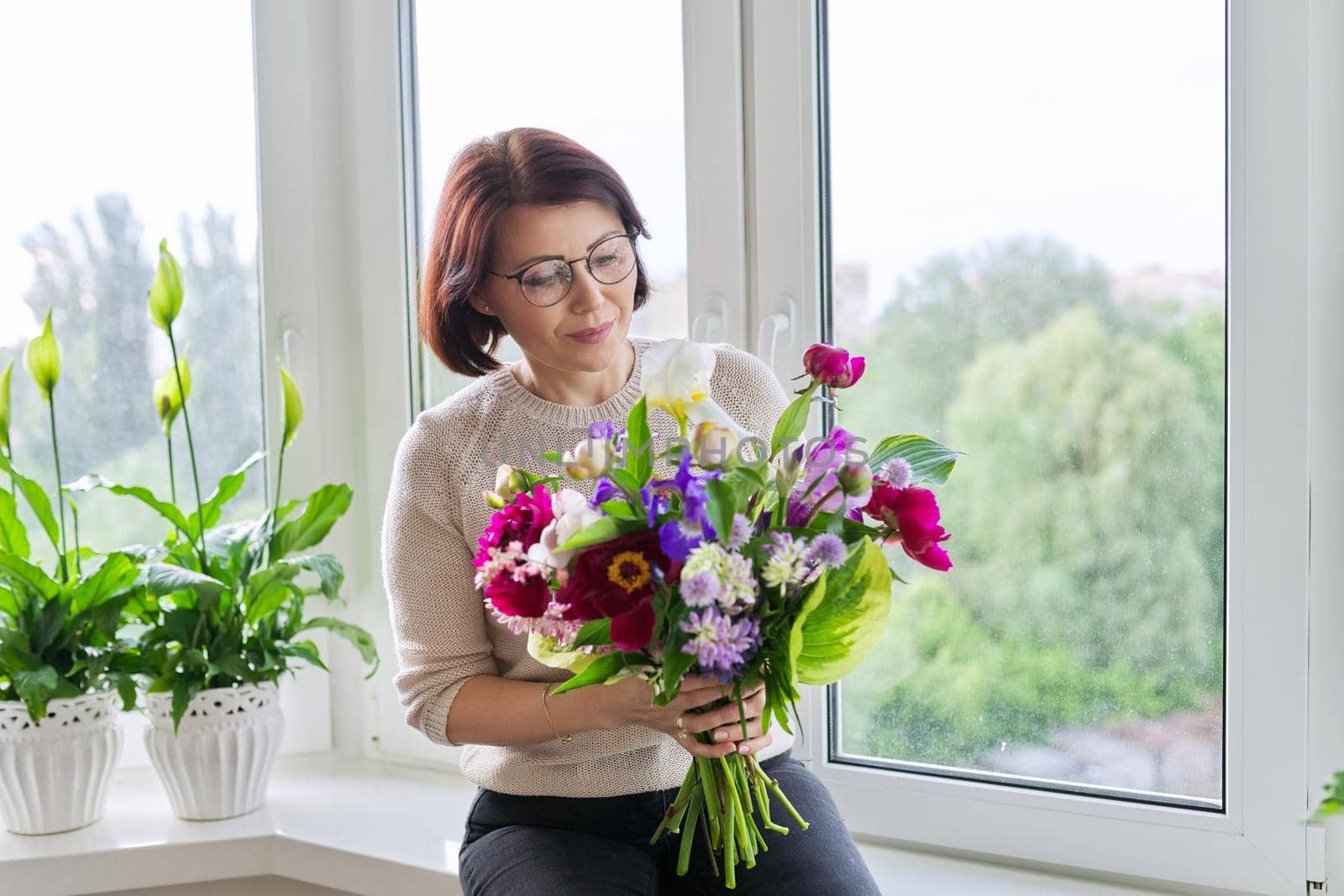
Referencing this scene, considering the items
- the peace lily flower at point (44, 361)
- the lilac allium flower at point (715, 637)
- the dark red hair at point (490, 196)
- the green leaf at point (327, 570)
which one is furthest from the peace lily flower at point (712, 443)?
the peace lily flower at point (44, 361)

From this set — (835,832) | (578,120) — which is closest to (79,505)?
(578,120)

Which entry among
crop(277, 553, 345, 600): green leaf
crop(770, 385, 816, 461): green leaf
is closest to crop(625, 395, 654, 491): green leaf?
crop(770, 385, 816, 461): green leaf

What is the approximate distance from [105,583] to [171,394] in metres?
0.28

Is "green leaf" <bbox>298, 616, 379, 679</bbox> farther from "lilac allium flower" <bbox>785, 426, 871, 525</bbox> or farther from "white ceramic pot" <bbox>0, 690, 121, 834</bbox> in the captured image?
"lilac allium flower" <bbox>785, 426, 871, 525</bbox>

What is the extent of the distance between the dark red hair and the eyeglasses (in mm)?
41

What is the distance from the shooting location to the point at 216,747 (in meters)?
1.66

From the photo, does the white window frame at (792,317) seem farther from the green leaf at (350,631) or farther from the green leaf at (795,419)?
the green leaf at (795,419)

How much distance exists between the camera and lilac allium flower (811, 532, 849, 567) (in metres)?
0.88

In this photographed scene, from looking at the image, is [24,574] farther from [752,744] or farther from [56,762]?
[752,744]

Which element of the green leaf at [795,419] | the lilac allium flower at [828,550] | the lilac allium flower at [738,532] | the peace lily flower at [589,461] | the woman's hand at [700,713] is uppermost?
the green leaf at [795,419]

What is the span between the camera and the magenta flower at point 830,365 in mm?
960

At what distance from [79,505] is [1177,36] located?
5.69 ft

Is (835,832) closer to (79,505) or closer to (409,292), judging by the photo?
(409,292)

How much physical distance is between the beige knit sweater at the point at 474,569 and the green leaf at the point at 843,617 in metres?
0.35
